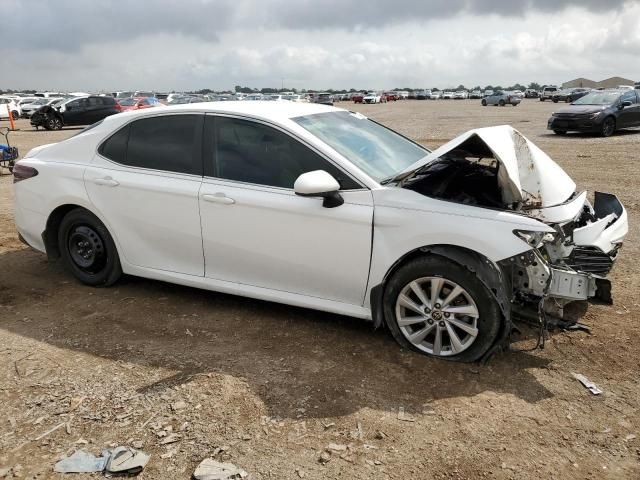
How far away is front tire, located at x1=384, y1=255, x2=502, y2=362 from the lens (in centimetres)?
334

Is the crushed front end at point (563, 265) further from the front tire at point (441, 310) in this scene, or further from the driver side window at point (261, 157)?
the driver side window at point (261, 157)

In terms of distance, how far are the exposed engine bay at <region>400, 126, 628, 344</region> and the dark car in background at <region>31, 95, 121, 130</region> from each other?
25.5 meters

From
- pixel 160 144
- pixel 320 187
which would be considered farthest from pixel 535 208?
pixel 160 144

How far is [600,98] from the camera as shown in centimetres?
1825

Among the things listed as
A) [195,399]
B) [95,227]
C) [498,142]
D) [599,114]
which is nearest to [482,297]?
[498,142]

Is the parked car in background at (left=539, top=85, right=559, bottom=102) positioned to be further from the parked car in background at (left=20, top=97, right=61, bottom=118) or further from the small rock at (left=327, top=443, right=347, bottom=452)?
the small rock at (left=327, top=443, right=347, bottom=452)

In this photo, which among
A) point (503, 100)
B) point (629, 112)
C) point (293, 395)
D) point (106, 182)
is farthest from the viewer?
point (503, 100)

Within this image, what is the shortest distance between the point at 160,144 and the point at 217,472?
273 centimetres

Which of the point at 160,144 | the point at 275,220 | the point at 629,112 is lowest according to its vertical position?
the point at 629,112

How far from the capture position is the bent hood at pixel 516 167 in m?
3.58

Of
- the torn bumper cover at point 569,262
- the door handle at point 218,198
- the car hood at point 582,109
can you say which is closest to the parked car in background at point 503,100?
the car hood at point 582,109

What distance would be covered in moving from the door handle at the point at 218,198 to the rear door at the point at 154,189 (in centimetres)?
10

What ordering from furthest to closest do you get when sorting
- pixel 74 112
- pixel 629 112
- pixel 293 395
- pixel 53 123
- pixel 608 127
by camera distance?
pixel 74 112 < pixel 53 123 < pixel 629 112 < pixel 608 127 < pixel 293 395

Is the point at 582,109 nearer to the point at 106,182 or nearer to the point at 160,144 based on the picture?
the point at 160,144
